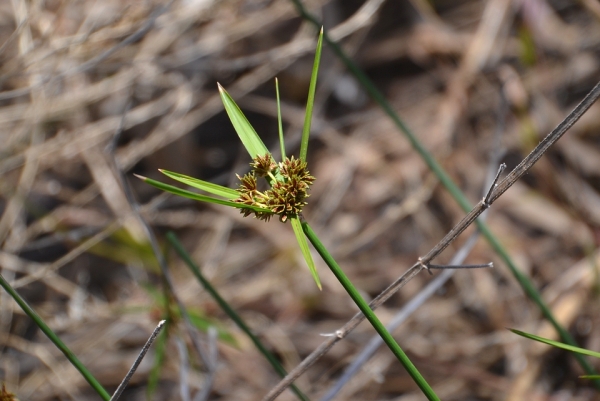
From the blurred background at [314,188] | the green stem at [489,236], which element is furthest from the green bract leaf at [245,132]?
the blurred background at [314,188]

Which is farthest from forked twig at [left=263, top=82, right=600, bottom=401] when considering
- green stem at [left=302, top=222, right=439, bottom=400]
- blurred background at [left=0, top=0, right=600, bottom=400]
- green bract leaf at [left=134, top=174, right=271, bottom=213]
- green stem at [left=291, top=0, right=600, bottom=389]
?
blurred background at [left=0, top=0, right=600, bottom=400]

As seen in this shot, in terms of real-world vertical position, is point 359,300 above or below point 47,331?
below

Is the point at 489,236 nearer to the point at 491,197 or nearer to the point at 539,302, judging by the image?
the point at 539,302

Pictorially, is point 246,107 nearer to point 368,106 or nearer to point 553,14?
point 368,106

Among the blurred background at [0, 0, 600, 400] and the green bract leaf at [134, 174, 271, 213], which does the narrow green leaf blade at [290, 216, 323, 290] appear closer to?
the green bract leaf at [134, 174, 271, 213]

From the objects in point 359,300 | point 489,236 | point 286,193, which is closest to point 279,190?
point 286,193

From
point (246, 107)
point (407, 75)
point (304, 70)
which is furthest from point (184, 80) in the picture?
point (407, 75)
